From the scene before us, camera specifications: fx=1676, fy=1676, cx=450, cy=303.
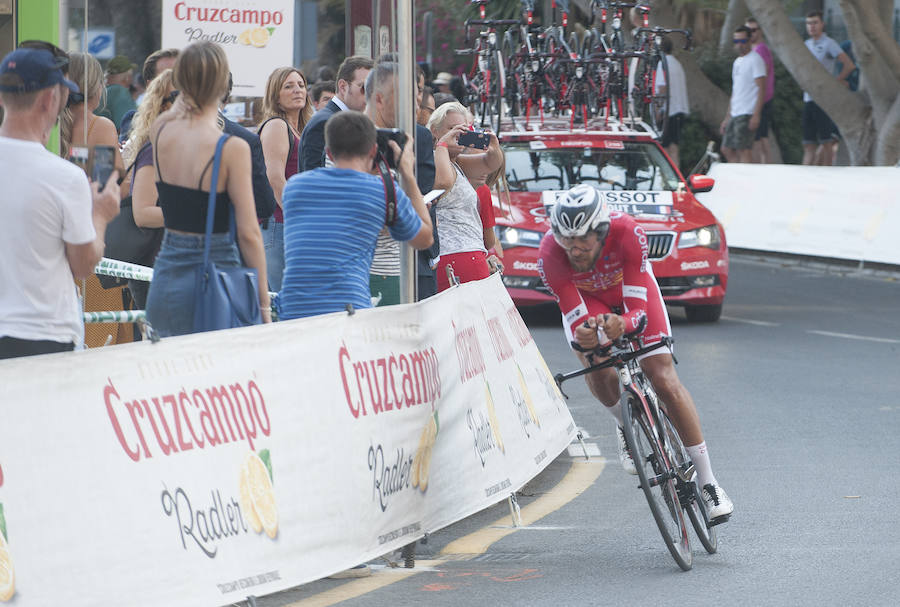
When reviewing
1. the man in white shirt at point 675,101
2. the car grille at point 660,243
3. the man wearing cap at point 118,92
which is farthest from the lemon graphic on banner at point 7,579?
the man in white shirt at point 675,101

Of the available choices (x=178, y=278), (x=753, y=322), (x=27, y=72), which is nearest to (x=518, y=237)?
(x=753, y=322)

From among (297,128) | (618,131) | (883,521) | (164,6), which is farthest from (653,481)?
(618,131)

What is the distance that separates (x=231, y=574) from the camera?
18.8 feet

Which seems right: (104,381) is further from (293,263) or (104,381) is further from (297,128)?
(297,128)

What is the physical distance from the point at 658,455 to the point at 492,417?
41.1 inches

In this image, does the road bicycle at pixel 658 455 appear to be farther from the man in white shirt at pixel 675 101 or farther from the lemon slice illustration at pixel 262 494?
the man in white shirt at pixel 675 101

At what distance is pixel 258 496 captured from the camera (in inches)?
234

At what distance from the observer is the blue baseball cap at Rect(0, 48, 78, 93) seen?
223 inches

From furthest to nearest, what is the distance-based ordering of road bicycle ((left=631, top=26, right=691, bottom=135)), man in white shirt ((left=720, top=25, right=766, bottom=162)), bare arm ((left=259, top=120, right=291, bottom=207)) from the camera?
man in white shirt ((left=720, top=25, right=766, bottom=162)) → road bicycle ((left=631, top=26, right=691, bottom=135)) → bare arm ((left=259, top=120, right=291, bottom=207))

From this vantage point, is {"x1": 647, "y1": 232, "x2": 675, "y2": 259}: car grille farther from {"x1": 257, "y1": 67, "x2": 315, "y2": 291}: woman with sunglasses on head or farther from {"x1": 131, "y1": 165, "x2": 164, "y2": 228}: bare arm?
{"x1": 131, "y1": 165, "x2": 164, "y2": 228}: bare arm

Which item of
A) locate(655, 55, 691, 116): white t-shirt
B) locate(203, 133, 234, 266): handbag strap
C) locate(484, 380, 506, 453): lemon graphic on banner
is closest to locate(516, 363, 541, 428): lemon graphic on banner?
locate(484, 380, 506, 453): lemon graphic on banner

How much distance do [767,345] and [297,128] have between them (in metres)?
5.83

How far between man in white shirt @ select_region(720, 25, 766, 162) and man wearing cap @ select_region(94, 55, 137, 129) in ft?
35.8

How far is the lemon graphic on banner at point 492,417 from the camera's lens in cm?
798
